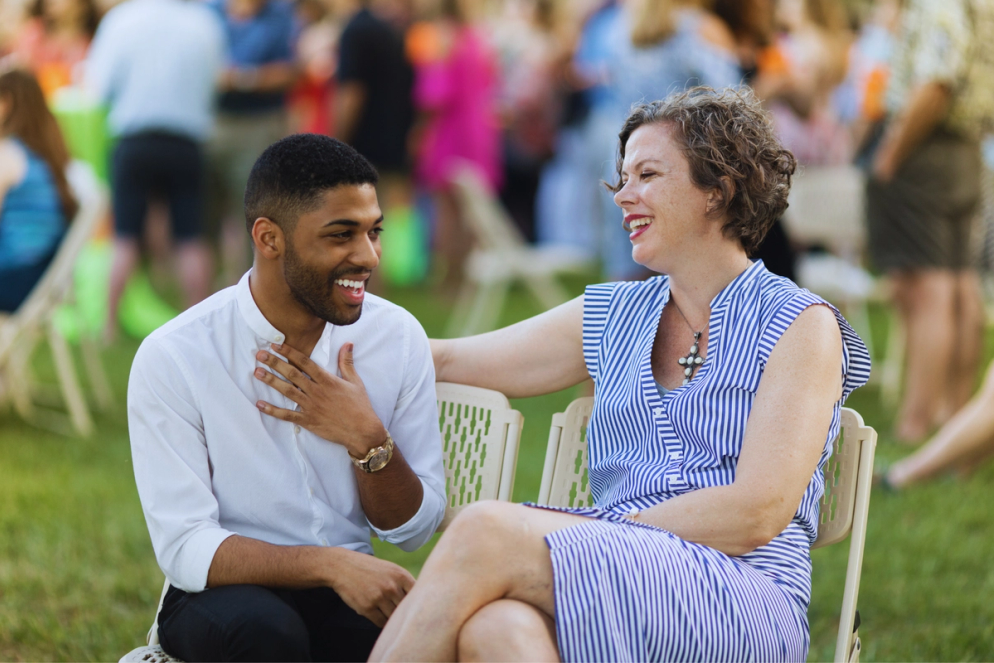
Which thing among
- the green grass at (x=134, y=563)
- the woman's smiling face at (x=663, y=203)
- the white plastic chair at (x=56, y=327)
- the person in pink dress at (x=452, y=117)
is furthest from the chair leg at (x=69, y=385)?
the person in pink dress at (x=452, y=117)

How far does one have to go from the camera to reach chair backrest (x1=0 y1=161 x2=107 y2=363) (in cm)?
523

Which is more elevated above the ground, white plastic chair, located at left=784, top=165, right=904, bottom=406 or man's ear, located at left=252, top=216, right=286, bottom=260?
white plastic chair, located at left=784, top=165, right=904, bottom=406

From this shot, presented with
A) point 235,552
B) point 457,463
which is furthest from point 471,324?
point 235,552

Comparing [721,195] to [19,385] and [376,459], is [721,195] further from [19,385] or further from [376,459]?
[19,385]

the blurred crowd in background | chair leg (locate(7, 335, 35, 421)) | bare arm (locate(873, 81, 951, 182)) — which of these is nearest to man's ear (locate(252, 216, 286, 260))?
the blurred crowd in background

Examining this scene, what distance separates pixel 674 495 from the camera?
7.55 ft

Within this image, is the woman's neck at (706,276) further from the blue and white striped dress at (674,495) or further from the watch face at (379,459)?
the watch face at (379,459)

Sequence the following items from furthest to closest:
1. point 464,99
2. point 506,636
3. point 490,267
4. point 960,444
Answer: point 464,99 → point 490,267 → point 960,444 → point 506,636

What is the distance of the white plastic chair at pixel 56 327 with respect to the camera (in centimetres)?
530

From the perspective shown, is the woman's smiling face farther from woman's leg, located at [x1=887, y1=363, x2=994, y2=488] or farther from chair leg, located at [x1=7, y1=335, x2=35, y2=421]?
chair leg, located at [x1=7, y1=335, x2=35, y2=421]

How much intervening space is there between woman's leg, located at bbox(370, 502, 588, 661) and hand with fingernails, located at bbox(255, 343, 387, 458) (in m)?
0.33

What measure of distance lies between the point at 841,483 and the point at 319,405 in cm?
113

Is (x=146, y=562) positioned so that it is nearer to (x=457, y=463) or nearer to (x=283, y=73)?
(x=457, y=463)

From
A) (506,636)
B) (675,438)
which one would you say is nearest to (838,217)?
(675,438)
